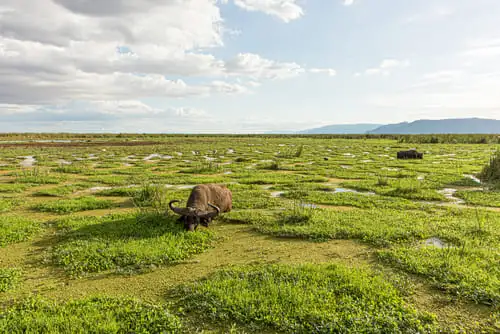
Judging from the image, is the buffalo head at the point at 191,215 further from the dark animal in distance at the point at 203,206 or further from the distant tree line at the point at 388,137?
the distant tree line at the point at 388,137

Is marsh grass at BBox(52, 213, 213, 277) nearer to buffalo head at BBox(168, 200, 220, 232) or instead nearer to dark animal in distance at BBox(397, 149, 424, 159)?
buffalo head at BBox(168, 200, 220, 232)

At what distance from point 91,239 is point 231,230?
14.5ft

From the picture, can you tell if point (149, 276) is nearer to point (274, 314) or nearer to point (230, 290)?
point (230, 290)

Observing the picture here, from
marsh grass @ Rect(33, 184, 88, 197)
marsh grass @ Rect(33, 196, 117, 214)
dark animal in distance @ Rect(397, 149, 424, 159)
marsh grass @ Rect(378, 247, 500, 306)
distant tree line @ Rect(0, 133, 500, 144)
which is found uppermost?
distant tree line @ Rect(0, 133, 500, 144)

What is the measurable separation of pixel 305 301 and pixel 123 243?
18.2 ft

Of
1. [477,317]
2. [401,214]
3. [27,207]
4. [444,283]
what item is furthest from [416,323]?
[27,207]

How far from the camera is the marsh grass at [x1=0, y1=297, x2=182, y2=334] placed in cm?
468

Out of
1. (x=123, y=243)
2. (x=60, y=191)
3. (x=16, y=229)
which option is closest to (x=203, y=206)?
(x=123, y=243)

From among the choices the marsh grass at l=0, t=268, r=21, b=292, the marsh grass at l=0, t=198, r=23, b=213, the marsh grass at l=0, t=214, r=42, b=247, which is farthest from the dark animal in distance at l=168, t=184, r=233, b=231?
the marsh grass at l=0, t=198, r=23, b=213

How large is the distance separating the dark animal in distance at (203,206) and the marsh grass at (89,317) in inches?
152

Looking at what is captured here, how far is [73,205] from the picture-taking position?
40.1 ft

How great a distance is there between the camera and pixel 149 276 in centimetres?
659

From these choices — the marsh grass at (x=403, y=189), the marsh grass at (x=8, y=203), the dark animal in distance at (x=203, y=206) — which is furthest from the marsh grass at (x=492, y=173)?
the marsh grass at (x=8, y=203)

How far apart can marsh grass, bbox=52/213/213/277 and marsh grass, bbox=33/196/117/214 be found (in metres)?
1.78
